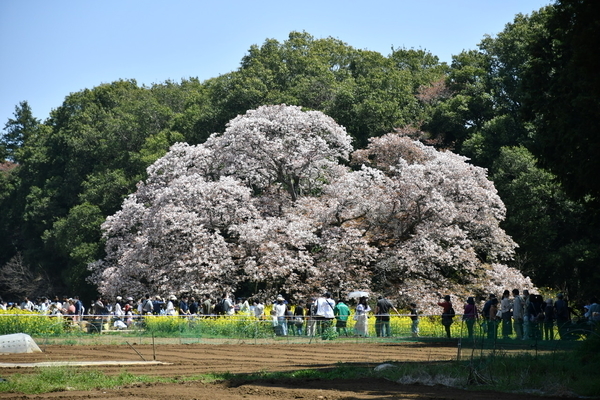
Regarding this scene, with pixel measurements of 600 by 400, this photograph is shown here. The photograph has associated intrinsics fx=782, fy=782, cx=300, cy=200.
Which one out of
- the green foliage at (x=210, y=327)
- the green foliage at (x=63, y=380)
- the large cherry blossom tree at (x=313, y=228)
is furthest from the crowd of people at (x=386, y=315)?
the green foliage at (x=63, y=380)

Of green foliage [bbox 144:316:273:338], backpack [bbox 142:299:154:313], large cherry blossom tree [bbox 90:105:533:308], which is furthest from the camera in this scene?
large cherry blossom tree [bbox 90:105:533:308]

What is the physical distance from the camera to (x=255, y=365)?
18.6 meters

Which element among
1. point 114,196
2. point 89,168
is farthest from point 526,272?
point 89,168

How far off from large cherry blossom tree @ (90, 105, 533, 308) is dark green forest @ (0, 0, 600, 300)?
3721 millimetres

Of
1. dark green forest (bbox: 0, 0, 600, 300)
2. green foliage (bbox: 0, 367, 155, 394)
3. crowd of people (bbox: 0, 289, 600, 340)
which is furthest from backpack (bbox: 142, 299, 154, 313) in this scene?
dark green forest (bbox: 0, 0, 600, 300)

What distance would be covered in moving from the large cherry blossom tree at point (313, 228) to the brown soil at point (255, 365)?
8895mm

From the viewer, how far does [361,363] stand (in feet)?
60.8

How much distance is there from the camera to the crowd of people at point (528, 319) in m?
19.3

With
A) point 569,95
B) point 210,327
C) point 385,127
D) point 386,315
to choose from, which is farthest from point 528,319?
point 385,127

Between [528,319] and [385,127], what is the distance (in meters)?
24.6

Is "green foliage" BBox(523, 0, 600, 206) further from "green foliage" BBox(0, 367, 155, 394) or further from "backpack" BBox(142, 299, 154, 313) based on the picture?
"backpack" BBox(142, 299, 154, 313)

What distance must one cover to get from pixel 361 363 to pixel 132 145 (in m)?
43.9

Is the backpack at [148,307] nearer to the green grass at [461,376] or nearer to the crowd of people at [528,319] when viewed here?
the crowd of people at [528,319]

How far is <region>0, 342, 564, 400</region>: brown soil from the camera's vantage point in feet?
43.5
